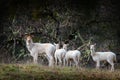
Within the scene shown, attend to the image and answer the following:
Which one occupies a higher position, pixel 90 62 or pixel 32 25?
pixel 32 25

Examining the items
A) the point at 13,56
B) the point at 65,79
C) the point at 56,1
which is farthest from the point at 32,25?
the point at 56,1

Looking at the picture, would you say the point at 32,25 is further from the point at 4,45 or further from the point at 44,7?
the point at 44,7

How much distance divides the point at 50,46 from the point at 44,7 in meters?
7.90

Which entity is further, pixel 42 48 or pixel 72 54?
pixel 42 48

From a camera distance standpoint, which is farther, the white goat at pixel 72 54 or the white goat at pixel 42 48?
the white goat at pixel 42 48

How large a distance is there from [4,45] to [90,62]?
372 cm

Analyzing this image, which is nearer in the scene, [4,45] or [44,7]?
[44,7]

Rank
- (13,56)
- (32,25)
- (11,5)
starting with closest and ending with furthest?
(11,5)
(32,25)
(13,56)

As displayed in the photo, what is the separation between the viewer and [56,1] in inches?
226

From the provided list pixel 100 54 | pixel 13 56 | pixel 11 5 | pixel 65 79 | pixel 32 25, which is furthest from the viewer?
pixel 13 56

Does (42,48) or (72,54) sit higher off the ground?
(42,48)

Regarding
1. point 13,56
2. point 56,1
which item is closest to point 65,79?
point 56,1

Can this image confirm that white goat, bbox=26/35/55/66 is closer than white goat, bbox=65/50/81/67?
No

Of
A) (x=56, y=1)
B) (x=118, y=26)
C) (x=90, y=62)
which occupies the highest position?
(x=56, y=1)
